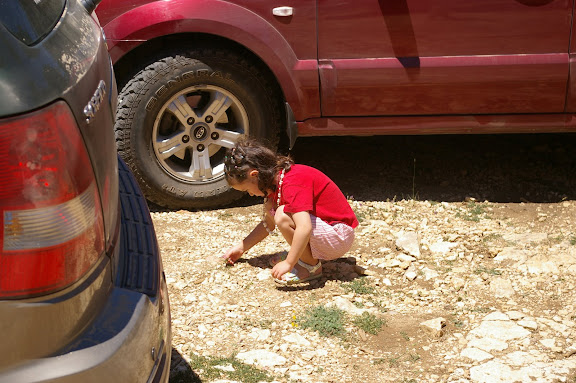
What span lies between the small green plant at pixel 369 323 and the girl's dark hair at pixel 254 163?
788 mm

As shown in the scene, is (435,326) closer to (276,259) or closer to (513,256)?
(513,256)

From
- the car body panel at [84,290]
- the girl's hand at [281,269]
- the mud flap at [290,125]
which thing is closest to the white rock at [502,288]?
the girl's hand at [281,269]

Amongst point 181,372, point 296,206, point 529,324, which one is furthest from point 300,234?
point 529,324

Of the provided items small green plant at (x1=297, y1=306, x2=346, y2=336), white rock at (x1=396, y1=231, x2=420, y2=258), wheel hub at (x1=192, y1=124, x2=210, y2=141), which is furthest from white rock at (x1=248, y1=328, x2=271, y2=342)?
wheel hub at (x1=192, y1=124, x2=210, y2=141)

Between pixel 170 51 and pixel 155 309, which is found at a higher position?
pixel 170 51

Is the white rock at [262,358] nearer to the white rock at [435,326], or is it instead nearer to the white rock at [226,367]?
the white rock at [226,367]

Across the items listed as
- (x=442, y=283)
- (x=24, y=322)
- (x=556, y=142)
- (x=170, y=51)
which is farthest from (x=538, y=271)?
(x=24, y=322)

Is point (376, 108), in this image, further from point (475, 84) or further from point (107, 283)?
point (107, 283)

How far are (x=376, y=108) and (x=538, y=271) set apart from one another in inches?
52.8

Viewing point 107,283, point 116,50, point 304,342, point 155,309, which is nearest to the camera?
point 107,283

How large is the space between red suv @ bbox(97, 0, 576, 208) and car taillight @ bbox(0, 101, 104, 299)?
280 cm

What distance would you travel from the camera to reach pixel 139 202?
2455mm

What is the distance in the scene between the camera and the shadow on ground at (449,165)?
494 cm

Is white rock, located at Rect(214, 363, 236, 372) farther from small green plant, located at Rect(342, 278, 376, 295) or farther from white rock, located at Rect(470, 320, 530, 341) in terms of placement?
white rock, located at Rect(470, 320, 530, 341)
